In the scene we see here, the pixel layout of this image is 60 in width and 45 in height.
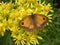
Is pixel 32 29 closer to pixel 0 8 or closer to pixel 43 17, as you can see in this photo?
pixel 43 17

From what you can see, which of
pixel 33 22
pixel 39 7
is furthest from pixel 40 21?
pixel 39 7

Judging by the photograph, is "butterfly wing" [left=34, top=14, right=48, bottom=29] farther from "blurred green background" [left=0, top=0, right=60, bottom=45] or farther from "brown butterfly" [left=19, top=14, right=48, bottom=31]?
"blurred green background" [left=0, top=0, right=60, bottom=45]

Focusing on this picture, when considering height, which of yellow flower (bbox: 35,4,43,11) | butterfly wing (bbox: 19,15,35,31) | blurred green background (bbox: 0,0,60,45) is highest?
yellow flower (bbox: 35,4,43,11)

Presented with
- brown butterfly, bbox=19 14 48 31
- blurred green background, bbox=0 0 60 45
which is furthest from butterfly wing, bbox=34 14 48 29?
blurred green background, bbox=0 0 60 45

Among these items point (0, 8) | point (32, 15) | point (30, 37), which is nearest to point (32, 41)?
point (30, 37)

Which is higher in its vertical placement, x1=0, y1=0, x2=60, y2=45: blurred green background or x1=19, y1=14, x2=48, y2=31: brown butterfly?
x1=19, y1=14, x2=48, y2=31: brown butterfly

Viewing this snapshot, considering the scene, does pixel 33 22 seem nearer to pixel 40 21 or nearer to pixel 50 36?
pixel 40 21

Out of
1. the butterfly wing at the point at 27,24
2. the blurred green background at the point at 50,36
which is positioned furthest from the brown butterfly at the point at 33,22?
the blurred green background at the point at 50,36
